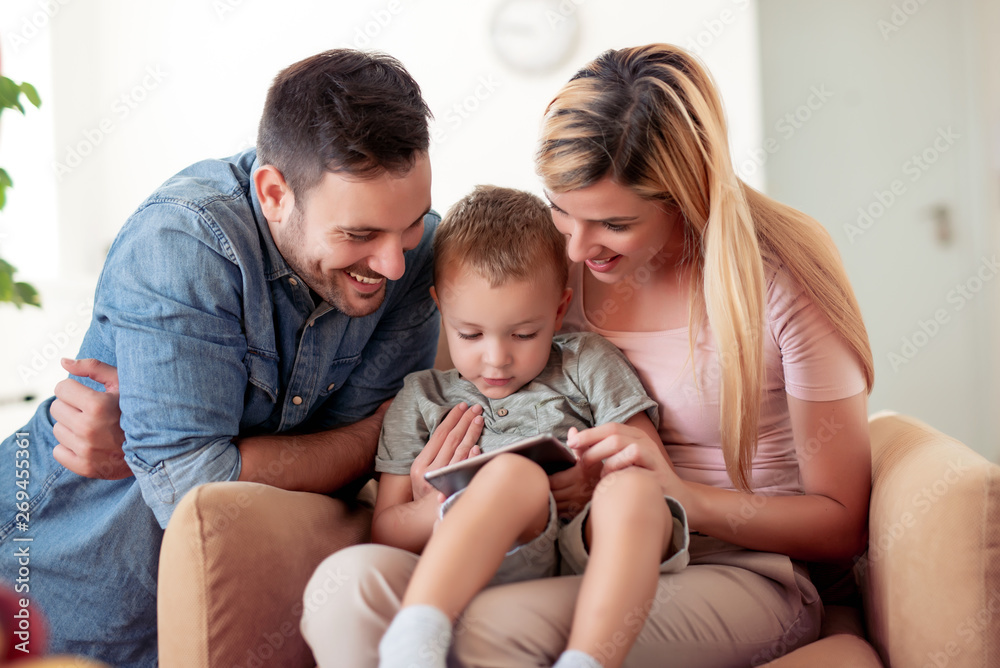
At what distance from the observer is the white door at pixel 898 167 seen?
3318mm

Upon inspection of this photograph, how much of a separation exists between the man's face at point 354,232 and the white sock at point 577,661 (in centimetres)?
68

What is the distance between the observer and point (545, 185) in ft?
4.44

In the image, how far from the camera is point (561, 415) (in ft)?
4.42

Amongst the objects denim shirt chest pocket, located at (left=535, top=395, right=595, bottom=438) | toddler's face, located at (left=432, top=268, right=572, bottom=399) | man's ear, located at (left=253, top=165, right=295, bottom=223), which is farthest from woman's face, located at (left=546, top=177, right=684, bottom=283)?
man's ear, located at (left=253, top=165, right=295, bottom=223)

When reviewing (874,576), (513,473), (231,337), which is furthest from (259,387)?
(874,576)

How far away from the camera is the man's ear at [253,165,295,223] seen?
1.36 meters

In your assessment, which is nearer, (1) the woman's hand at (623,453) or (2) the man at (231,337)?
(1) the woman's hand at (623,453)

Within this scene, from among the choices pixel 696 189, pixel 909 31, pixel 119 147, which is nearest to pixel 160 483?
pixel 696 189

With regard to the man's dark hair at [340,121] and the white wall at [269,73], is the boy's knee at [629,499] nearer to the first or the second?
the man's dark hair at [340,121]

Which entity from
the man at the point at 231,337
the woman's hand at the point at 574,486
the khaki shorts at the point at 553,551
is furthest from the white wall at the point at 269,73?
the khaki shorts at the point at 553,551

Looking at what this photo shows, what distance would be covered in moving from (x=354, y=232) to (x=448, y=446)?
0.38m

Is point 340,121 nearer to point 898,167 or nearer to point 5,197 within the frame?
point 5,197

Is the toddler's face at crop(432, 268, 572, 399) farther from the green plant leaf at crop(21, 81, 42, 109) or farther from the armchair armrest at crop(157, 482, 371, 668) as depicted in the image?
the green plant leaf at crop(21, 81, 42, 109)

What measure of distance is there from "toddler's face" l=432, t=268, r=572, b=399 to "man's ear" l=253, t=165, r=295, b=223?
11.7 inches
